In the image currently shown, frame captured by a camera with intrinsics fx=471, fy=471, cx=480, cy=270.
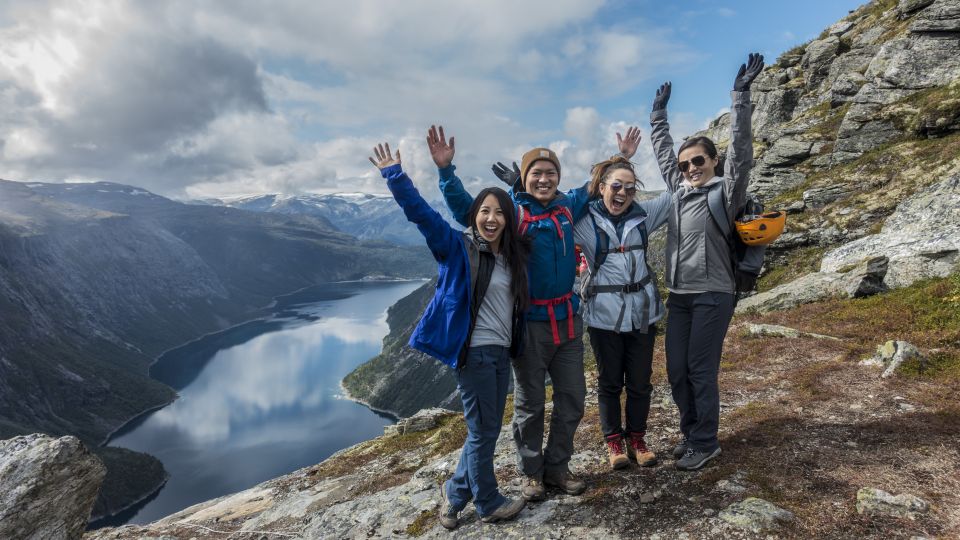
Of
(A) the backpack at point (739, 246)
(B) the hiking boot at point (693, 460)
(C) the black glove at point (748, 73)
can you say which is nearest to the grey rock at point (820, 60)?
(C) the black glove at point (748, 73)

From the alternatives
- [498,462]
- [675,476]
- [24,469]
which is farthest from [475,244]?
[24,469]

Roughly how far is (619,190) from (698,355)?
8.83 ft

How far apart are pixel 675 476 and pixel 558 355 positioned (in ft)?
8.67

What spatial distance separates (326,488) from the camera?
12.8m

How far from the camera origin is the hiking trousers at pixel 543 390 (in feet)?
21.5

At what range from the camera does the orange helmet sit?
Result: 21.4 feet

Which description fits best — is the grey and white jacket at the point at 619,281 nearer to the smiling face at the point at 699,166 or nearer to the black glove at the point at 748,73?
the smiling face at the point at 699,166

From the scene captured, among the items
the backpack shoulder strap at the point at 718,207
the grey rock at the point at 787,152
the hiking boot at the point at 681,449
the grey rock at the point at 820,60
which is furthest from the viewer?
the grey rock at the point at 820,60

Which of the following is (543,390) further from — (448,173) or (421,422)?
(421,422)

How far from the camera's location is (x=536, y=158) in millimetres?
6664

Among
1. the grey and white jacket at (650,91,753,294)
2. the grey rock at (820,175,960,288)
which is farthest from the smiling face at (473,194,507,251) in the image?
the grey rock at (820,175,960,288)

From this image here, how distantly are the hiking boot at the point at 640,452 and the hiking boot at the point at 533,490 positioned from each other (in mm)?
1690

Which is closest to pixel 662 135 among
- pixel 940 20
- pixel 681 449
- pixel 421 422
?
pixel 681 449

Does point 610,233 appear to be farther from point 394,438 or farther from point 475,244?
point 394,438
